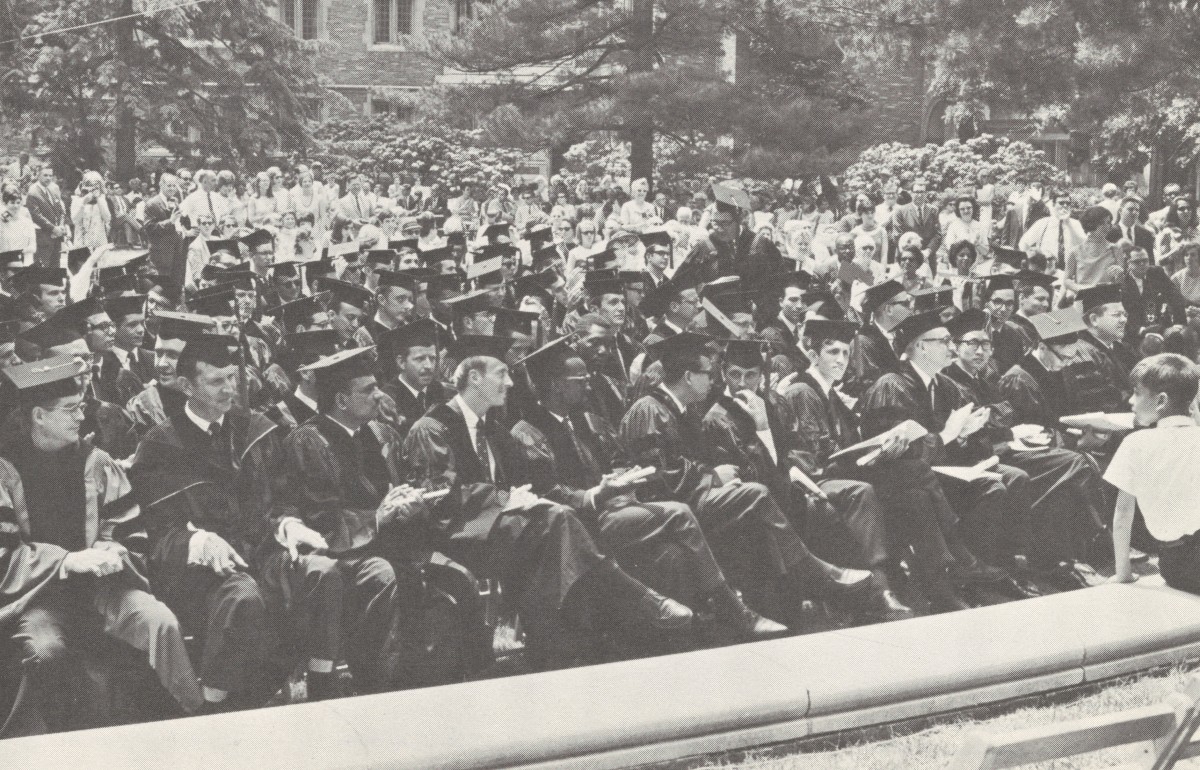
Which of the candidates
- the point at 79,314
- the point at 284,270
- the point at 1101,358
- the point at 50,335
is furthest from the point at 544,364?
the point at 284,270

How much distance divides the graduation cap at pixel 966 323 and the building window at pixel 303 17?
1303 inches

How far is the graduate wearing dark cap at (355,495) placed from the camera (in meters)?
6.51

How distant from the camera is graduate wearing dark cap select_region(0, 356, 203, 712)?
5.84m

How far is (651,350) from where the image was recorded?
806cm

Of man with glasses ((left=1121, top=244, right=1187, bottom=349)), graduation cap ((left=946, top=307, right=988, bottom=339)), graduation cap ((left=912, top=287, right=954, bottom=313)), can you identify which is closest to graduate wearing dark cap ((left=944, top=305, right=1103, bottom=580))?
graduation cap ((left=946, top=307, right=988, bottom=339))

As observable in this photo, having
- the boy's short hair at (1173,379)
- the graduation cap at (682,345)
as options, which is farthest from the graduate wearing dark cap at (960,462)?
the boy's short hair at (1173,379)

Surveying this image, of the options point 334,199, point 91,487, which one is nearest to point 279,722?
point 91,487

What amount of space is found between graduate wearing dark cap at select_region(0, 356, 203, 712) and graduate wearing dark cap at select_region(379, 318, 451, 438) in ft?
7.04

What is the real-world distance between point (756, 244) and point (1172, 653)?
7.56 m

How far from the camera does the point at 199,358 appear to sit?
685 centimetres

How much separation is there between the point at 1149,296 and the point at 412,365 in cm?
814

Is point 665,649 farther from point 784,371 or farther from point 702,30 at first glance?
point 702,30

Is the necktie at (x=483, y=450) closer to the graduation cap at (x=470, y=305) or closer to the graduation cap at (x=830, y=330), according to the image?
the graduation cap at (x=470, y=305)

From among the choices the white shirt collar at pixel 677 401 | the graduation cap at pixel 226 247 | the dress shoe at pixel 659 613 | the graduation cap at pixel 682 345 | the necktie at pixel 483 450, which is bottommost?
the dress shoe at pixel 659 613
